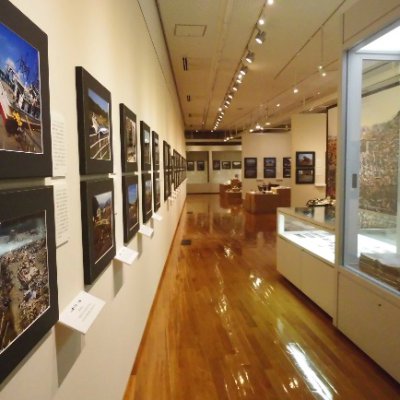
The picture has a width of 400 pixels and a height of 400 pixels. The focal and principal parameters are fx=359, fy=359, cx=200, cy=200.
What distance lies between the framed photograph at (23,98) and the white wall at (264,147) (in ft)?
57.8

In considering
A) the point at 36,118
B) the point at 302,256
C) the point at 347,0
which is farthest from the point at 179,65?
the point at 36,118

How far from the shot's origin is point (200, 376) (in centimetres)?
283

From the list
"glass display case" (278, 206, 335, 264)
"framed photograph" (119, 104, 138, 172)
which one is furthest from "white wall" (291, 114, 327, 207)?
"framed photograph" (119, 104, 138, 172)

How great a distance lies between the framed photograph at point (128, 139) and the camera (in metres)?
2.56

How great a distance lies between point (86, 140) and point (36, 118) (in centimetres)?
55

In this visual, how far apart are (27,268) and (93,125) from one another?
949mm

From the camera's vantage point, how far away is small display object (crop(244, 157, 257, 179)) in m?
18.6

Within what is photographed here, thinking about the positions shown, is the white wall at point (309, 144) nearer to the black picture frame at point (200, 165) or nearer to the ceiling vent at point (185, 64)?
the ceiling vent at point (185, 64)

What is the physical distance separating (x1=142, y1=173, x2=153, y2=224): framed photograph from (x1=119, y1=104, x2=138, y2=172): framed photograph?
1.47 feet

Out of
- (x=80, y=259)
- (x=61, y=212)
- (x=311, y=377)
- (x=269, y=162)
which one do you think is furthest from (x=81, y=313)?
(x=269, y=162)

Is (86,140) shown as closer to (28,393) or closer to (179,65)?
(28,393)

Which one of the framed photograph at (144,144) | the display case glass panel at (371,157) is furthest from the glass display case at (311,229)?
the framed photograph at (144,144)

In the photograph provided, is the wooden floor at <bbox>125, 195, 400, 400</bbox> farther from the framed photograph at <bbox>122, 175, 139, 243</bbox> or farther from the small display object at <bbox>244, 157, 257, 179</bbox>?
the small display object at <bbox>244, 157, 257, 179</bbox>

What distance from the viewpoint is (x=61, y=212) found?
141 cm
